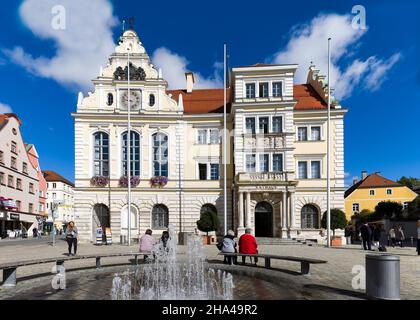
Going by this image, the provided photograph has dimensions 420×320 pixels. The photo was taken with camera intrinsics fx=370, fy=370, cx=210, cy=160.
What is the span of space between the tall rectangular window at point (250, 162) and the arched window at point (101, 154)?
525 inches

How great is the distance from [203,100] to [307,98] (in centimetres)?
1067

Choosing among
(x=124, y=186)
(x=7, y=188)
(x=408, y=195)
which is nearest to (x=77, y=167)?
(x=124, y=186)

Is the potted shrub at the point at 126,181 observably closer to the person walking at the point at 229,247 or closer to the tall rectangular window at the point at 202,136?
the tall rectangular window at the point at 202,136

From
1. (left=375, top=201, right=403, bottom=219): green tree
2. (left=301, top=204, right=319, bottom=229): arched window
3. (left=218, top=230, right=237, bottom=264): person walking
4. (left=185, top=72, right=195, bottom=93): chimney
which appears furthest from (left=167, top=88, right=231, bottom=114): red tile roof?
(left=375, top=201, right=403, bottom=219): green tree

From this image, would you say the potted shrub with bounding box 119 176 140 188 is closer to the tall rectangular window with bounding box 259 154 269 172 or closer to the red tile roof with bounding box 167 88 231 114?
the red tile roof with bounding box 167 88 231 114

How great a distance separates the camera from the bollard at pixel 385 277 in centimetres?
864

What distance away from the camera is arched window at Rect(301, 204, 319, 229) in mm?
34219

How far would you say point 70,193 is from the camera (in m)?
102

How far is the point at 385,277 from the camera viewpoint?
873 centimetres

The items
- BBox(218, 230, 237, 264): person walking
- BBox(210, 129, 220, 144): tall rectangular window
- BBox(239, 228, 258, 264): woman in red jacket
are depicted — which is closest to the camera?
BBox(239, 228, 258, 264): woman in red jacket

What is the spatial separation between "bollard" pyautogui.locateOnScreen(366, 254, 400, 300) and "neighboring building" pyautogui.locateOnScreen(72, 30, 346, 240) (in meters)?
23.8

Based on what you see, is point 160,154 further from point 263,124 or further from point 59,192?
point 59,192

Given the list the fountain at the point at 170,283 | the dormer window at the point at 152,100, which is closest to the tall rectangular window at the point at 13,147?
the dormer window at the point at 152,100

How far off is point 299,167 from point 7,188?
3739 centimetres
